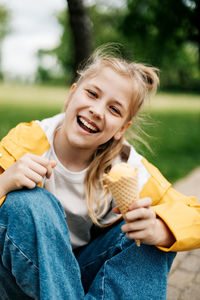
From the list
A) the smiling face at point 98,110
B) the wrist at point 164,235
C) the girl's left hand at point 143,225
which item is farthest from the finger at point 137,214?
the smiling face at point 98,110

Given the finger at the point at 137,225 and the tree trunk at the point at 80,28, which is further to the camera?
the tree trunk at the point at 80,28

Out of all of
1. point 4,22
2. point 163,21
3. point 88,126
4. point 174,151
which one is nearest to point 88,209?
point 88,126

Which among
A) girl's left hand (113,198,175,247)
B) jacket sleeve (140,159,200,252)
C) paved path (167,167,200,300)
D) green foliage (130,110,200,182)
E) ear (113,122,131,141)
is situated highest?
ear (113,122,131,141)

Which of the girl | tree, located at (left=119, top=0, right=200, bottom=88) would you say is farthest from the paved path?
tree, located at (left=119, top=0, right=200, bottom=88)

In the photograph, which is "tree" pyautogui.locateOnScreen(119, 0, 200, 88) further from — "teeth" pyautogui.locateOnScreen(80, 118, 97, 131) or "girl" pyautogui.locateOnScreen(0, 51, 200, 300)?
"teeth" pyautogui.locateOnScreen(80, 118, 97, 131)

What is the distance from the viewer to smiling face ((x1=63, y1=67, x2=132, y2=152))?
221 centimetres

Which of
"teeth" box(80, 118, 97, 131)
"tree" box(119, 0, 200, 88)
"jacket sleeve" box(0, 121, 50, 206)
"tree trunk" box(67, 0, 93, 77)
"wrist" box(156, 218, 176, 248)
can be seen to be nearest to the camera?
"wrist" box(156, 218, 176, 248)

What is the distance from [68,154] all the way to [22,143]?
362mm

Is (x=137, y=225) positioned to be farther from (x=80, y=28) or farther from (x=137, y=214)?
(x=80, y=28)

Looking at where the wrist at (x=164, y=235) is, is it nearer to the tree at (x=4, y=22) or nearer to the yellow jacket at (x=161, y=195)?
the yellow jacket at (x=161, y=195)

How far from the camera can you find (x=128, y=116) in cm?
244

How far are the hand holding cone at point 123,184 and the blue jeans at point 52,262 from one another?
0.26 m

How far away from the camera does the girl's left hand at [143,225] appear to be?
1644 mm

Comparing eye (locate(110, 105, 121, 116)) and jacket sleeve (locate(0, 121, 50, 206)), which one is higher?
eye (locate(110, 105, 121, 116))
